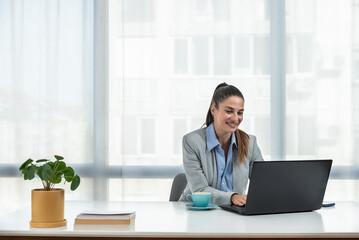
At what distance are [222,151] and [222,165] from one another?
74mm

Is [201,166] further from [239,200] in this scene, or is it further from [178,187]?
[239,200]

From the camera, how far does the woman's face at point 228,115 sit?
2.55m

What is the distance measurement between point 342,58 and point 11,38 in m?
2.56

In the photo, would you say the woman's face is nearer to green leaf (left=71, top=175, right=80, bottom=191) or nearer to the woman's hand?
the woman's hand

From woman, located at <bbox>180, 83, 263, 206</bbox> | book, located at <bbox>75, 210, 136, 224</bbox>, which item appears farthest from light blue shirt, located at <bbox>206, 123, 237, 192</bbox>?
book, located at <bbox>75, 210, 136, 224</bbox>

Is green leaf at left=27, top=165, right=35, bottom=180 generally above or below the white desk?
above

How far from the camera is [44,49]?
12.4 feet

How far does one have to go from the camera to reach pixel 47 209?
1754 mm

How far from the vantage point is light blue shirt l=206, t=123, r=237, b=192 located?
2553 mm

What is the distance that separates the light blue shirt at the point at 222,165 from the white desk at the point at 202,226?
0.45 m

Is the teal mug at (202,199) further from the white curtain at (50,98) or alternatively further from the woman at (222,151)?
the white curtain at (50,98)

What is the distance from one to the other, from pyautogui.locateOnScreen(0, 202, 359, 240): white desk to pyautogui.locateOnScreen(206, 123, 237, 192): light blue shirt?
1.48 ft

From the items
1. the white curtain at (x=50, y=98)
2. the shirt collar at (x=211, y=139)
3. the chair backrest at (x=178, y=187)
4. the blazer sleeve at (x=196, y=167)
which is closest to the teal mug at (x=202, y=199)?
the blazer sleeve at (x=196, y=167)

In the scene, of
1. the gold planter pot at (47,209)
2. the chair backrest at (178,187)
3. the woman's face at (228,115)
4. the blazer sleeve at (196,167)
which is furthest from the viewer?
the chair backrest at (178,187)
